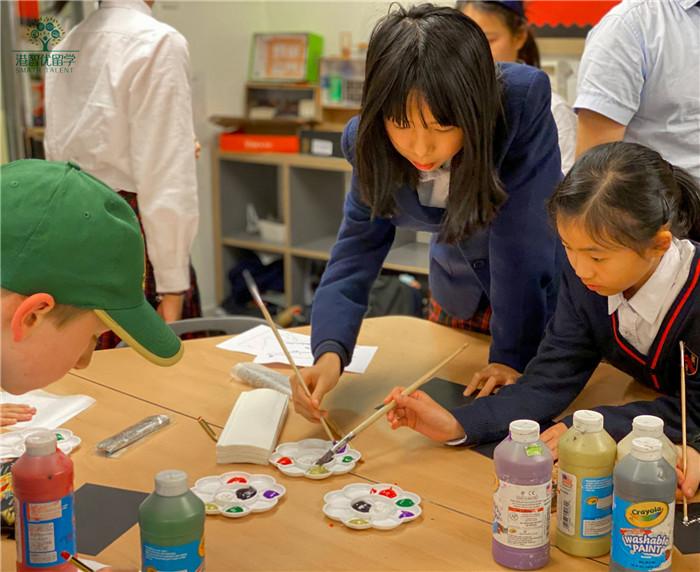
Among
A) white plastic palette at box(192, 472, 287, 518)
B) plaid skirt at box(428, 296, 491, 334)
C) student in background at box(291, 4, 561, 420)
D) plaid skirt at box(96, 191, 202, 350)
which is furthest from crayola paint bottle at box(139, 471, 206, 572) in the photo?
plaid skirt at box(428, 296, 491, 334)

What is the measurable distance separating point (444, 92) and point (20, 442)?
2.90ft

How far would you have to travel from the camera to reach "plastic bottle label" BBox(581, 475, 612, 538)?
1.06 metres

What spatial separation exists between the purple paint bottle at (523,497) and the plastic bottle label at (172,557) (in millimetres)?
371

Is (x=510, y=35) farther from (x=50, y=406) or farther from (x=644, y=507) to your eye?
(x=644, y=507)

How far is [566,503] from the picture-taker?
3.59ft

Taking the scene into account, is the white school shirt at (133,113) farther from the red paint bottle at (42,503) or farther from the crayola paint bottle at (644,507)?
the crayola paint bottle at (644,507)

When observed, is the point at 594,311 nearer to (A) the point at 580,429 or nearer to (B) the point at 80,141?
(A) the point at 580,429

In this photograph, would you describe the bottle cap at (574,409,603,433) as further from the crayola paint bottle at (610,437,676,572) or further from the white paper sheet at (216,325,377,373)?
the white paper sheet at (216,325,377,373)

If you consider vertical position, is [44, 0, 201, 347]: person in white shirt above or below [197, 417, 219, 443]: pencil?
above

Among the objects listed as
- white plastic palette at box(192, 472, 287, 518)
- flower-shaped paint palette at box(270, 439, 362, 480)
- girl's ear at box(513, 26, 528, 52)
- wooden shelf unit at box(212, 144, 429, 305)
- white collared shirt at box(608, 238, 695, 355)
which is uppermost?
girl's ear at box(513, 26, 528, 52)

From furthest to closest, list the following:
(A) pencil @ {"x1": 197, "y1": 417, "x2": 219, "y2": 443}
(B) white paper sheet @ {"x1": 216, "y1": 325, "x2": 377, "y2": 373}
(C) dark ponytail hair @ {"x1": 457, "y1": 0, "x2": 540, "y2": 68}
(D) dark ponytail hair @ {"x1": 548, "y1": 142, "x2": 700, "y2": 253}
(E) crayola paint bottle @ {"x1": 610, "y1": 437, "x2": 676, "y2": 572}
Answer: (C) dark ponytail hair @ {"x1": 457, "y1": 0, "x2": 540, "y2": 68} < (B) white paper sheet @ {"x1": 216, "y1": 325, "x2": 377, "y2": 373} < (A) pencil @ {"x1": 197, "y1": 417, "x2": 219, "y2": 443} < (D) dark ponytail hair @ {"x1": 548, "y1": 142, "x2": 700, "y2": 253} < (E) crayola paint bottle @ {"x1": 610, "y1": 437, "x2": 676, "y2": 572}

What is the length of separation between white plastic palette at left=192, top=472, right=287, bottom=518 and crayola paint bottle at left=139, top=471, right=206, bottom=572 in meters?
0.26

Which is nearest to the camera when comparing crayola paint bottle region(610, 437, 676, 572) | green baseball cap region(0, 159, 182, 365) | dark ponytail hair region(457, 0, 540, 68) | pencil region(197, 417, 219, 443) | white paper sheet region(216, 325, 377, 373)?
green baseball cap region(0, 159, 182, 365)

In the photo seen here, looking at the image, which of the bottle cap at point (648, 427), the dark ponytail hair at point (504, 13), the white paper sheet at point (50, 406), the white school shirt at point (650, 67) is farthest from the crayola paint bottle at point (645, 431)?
the dark ponytail hair at point (504, 13)
